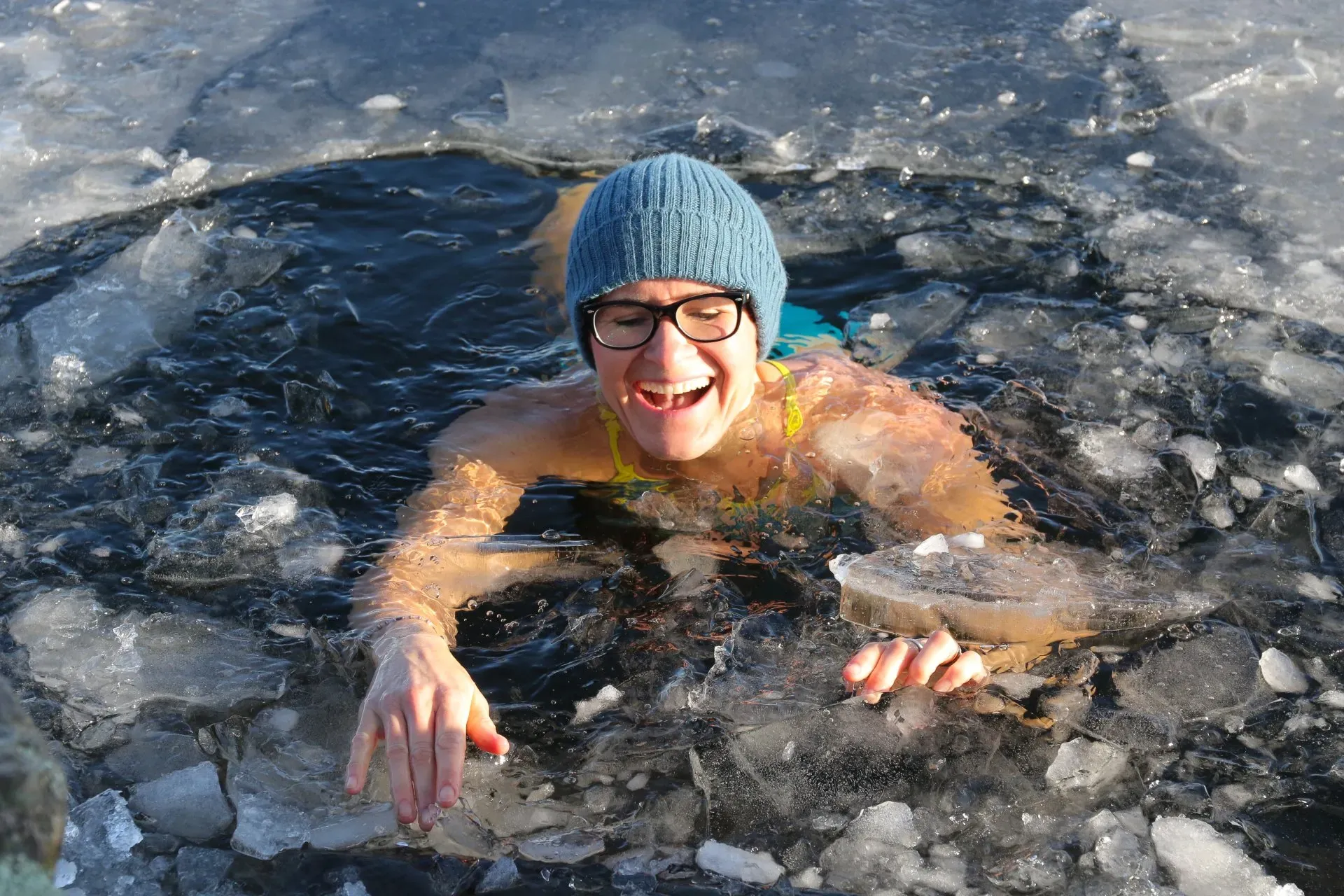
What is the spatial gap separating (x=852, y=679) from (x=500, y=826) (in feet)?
2.72

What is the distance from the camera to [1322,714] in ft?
9.43

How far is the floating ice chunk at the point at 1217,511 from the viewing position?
3547mm

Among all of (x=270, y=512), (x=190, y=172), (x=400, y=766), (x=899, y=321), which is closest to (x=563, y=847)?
(x=400, y=766)

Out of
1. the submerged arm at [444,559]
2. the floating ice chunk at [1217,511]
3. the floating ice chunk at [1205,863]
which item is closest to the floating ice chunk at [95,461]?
the submerged arm at [444,559]

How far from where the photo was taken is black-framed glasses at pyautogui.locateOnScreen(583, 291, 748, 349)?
3350 millimetres

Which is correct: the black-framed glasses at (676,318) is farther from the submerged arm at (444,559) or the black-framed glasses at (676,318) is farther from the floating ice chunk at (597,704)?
the floating ice chunk at (597,704)

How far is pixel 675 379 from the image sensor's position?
334 centimetres

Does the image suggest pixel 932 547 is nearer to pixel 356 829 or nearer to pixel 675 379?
pixel 675 379

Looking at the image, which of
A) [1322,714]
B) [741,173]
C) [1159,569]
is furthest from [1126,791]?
[741,173]

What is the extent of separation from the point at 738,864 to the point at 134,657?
164 cm

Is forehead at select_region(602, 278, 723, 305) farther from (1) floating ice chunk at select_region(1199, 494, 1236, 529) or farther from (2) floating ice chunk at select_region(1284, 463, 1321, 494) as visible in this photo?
(2) floating ice chunk at select_region(1284, 463, 1321, 494)

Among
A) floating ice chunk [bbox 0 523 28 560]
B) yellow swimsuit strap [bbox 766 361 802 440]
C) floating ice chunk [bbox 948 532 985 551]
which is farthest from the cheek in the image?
floating ice chunk [bbox 0 523 28 560]

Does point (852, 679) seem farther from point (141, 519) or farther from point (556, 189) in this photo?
point (556, 189)

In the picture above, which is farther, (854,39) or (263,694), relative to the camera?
(854,39)
